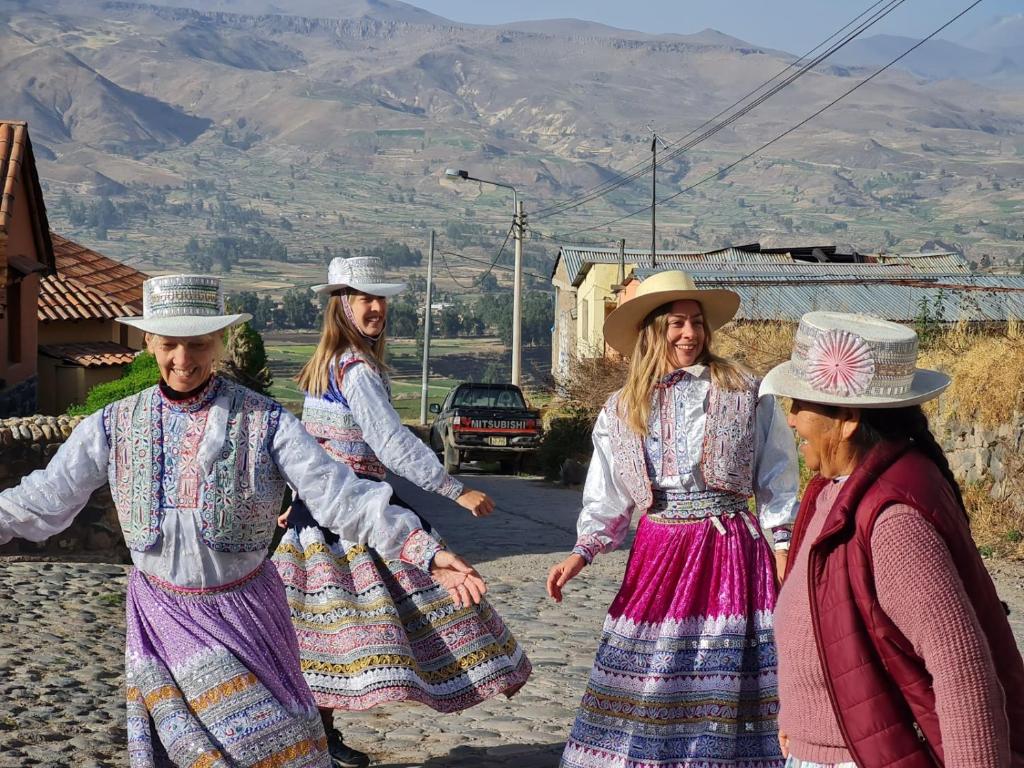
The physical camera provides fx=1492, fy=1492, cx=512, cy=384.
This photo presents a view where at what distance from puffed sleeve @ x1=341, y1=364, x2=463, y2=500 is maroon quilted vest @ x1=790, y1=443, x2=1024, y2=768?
113 inches

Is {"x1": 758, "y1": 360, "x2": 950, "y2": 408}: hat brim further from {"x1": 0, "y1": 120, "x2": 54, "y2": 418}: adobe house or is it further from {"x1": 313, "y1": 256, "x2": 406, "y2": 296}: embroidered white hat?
{"x1": 0, "y1": 120, "x2": 54, "y2": 418}: adobe house

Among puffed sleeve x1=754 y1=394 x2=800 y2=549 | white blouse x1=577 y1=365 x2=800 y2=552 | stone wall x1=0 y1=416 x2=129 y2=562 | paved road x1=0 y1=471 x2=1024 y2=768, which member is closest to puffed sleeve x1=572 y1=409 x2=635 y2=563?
white blouse x1=577 y1=365 x2=800 y2=552

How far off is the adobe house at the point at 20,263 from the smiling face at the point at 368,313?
16813 mm

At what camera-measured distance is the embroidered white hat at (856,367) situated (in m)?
3.21

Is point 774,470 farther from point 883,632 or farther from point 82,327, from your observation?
point 82,327

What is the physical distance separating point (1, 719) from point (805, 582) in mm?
4632

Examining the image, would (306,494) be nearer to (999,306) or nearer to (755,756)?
(755,756)

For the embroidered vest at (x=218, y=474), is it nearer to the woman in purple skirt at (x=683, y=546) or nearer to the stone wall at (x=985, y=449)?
the woman in purple skirt at (x=683, y=546)

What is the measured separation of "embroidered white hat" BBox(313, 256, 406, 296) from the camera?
632 cm

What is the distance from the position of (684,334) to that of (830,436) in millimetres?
2449

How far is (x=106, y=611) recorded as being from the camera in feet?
31.6

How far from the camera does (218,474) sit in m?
4.40

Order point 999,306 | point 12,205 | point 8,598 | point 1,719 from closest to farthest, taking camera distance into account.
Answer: point 1,719
point 8,598
point 12,205
point 999,306

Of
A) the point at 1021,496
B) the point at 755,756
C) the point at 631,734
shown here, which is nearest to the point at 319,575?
the point at 631,734
